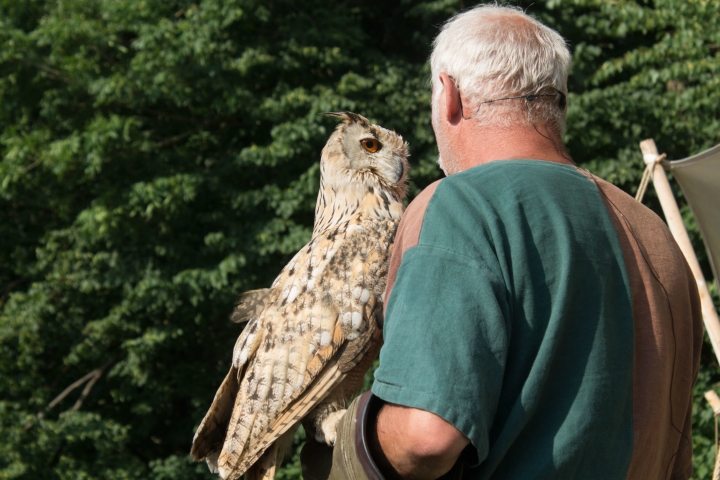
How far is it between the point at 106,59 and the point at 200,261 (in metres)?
2.04

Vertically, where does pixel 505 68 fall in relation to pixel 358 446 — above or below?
above

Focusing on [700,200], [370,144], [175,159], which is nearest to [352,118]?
[370,144]

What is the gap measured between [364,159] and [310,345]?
821 mm

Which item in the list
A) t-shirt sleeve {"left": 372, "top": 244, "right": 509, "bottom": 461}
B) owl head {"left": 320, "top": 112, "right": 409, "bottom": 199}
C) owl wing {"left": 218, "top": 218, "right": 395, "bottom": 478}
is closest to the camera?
t-shirt sleeve {"left": 372, "top": 244, "right": 509, "bottom": 461}

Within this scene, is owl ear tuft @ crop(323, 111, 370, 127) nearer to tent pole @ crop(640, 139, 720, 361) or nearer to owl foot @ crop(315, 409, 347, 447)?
owl foot @ crop(315, 409, 347, 447)

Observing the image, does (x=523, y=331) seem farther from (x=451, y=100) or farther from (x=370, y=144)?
(x=370, y=144)

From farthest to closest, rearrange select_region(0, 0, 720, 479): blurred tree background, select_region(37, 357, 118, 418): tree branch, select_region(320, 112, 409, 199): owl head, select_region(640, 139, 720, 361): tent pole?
select_region(37, 357, 118, 418): tree branch → select_region(0, 0, 720, 479): blurred tree background → select_region(640, 139, 720, 361): tent pole → select_region(320, 112, 409, 199): owl head

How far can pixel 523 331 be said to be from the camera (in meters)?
1.03

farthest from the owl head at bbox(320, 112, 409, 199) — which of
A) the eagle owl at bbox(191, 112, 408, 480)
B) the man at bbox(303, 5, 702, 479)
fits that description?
the man at bbox(303, 5, 702, 479)

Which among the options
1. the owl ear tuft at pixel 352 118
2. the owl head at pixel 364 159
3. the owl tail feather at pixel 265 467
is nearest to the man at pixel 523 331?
the owl tail feather at pixel 265 467

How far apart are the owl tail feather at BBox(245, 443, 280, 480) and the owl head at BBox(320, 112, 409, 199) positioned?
947mm

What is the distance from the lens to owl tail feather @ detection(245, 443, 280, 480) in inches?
82.8

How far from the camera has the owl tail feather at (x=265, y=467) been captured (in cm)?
210

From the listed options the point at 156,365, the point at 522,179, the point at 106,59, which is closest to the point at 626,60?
the point at 106,59
